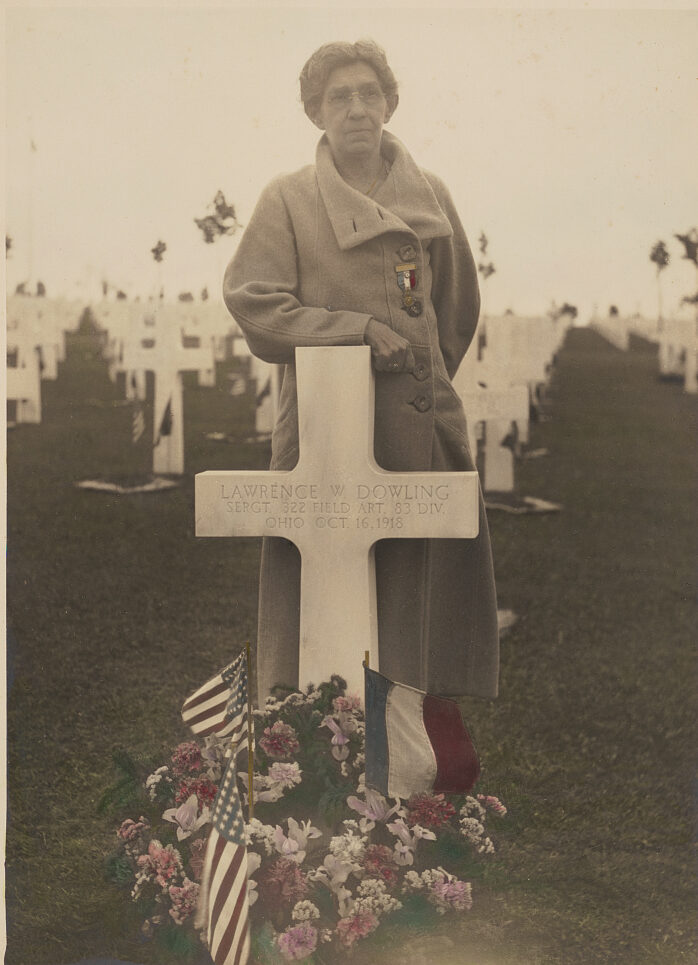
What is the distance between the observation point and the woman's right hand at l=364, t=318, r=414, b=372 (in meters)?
4.77

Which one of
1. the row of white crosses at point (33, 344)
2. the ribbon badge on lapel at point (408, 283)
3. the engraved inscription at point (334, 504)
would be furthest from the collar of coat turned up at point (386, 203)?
the row of white crosses at point (33, 344)

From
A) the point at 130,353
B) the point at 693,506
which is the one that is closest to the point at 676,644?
the point at 693,506

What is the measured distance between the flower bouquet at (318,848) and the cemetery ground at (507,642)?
0.82 feet

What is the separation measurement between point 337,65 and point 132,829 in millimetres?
2919

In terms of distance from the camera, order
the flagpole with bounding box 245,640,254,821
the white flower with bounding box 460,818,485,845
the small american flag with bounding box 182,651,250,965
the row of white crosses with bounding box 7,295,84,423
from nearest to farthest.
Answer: the small american flag with bounding box 182,651,250,965
the flagpole with bounding box 245,640,254,821
the white flower with bounding box 460,818,485,845
the row of white crosses with bounding box 7,295,84,423

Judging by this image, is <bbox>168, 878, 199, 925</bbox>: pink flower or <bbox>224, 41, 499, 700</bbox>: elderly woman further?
<bbox>224, 41, 499, 700</bbox>: elderly woman

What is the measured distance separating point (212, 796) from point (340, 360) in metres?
1.62

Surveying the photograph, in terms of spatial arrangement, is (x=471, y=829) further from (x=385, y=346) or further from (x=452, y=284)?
(x=452, y=284)

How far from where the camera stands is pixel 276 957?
15.4 feet

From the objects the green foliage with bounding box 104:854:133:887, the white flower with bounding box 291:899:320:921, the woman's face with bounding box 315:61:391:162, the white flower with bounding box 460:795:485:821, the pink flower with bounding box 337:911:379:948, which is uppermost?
the woman's face with bounding box 315:61:391:162

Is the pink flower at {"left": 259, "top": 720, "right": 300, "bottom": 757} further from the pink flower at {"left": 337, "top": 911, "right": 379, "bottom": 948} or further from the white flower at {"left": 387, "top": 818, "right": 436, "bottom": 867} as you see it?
the pink flower at {"left": 337, "top": 911, "right": 379, "bottom": 948}

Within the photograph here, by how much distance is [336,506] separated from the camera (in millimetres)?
4742

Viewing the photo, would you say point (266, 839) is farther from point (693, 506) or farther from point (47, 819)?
point (693, 506)

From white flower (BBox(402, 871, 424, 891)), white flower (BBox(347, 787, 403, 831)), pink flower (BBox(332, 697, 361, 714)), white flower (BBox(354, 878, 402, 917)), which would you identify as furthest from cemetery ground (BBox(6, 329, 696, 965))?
pink flower (BBox(332, 697, 361, 714))
